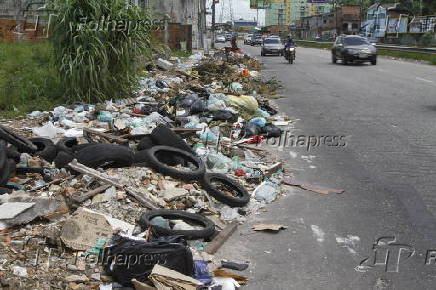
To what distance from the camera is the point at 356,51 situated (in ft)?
92.7

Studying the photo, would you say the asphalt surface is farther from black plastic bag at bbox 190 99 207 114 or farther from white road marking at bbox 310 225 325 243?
black plastic bag at bbox 190 99 207 114

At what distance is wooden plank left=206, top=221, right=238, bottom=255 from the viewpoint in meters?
4.90

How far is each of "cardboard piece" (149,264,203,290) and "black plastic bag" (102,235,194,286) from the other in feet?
0.41

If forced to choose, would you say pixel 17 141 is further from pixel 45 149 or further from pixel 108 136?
pixel 108 136

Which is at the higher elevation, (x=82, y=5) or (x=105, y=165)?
(x=82, y=5)

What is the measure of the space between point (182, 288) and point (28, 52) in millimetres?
19266

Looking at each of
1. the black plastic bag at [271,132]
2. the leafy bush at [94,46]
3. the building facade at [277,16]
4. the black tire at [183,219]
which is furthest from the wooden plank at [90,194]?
the building facade at [277,16]

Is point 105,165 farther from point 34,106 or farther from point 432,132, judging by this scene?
point 432,132

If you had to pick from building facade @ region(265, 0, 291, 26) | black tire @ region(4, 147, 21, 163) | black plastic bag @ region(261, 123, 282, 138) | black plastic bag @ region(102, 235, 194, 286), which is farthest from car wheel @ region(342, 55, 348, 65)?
building facade @ region(265, 0, 291, 26)

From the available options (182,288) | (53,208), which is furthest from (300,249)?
(53,208)

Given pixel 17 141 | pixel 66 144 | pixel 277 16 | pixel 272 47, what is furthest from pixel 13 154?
pixel 277 16

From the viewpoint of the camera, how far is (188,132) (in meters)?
8.99

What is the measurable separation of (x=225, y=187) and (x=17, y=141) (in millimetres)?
3081

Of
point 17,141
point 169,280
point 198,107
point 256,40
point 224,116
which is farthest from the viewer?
point 256,40
